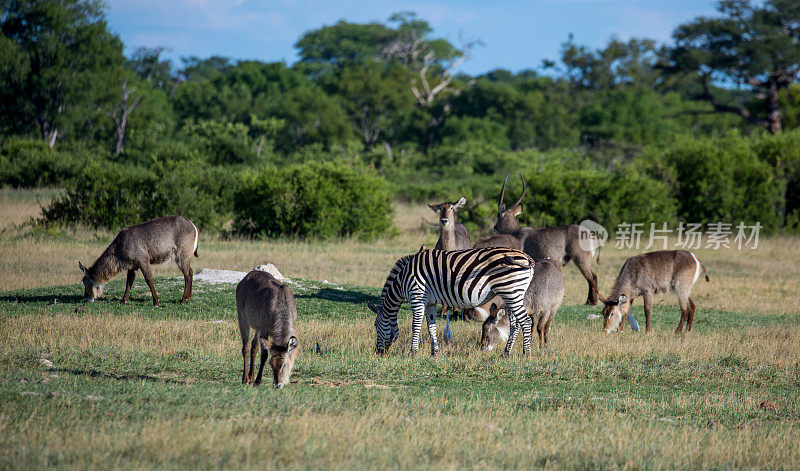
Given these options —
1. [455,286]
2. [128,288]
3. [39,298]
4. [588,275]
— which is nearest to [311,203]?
[588,275]

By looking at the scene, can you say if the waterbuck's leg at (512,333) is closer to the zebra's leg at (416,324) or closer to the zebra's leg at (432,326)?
the zebra's leg at (432,326)

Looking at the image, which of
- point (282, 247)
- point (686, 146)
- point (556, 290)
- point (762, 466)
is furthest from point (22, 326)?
point (686, 146)

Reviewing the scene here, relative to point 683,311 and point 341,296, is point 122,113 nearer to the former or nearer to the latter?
point 341,296

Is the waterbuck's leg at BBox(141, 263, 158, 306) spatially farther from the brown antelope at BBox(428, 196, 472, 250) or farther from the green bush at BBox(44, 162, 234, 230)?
the green bush at BBox(44, 162, 234, 230)

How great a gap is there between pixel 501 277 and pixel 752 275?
12440mm

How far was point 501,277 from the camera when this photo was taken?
32.3 feet

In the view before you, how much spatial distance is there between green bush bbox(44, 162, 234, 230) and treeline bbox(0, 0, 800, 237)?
0.16 ft

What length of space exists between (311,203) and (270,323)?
51.8 feet

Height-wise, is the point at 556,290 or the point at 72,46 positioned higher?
the point at 72,46

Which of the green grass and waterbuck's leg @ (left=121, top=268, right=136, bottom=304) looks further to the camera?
waterbuck's leg @ (left=121, top=268, right=136, bottom=304)

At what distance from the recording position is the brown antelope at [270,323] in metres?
7.39

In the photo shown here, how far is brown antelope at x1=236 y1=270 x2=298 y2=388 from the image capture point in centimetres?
739

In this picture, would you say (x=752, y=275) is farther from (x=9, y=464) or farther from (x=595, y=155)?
(x=595, y=155)

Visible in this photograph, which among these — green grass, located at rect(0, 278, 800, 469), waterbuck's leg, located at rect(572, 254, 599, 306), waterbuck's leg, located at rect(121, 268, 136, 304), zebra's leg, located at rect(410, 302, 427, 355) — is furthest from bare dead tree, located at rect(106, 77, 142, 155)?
zebra's leg, located at rect(410, 302, 427, 355)
